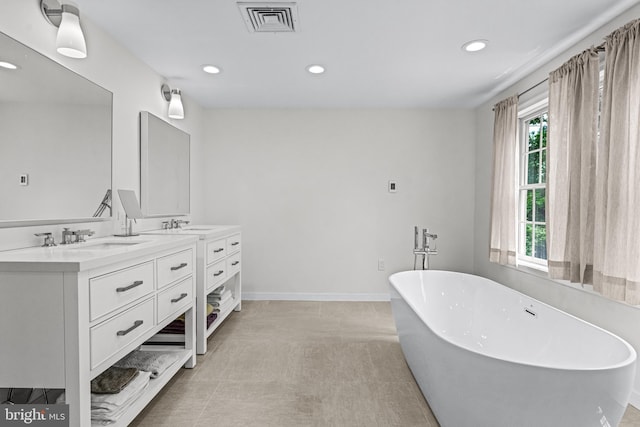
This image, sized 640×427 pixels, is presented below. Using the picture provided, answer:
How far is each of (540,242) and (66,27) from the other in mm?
3595

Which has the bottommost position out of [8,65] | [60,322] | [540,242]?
[60,322]

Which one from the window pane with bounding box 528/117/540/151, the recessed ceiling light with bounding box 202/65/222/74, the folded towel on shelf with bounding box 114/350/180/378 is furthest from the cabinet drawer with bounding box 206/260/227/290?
the window pane with bounding box 528/117/540/151

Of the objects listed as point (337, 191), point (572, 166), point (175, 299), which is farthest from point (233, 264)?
point (572, 166)

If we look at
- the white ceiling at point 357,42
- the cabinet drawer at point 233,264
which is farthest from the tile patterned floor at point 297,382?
the white ceiling at point 357,42

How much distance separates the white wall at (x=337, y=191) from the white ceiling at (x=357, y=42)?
578 millimetres

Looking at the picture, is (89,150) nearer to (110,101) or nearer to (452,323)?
(110,101)

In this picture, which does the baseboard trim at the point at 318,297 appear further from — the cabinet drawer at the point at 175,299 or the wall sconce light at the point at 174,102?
the wall sconce light at the point at 174,102

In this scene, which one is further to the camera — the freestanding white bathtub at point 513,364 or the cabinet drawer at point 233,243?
the cabinet drawer at point 233,243

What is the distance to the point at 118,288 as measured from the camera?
165 cm

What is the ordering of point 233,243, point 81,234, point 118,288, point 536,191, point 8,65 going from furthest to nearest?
point 233,243
point 536,191
point 81,234
point 8,65
point 118,288

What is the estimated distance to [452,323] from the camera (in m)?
3.15

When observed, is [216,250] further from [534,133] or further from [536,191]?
[534,133]

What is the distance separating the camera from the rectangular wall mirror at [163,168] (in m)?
3.02

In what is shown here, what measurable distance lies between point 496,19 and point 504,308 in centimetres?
192
